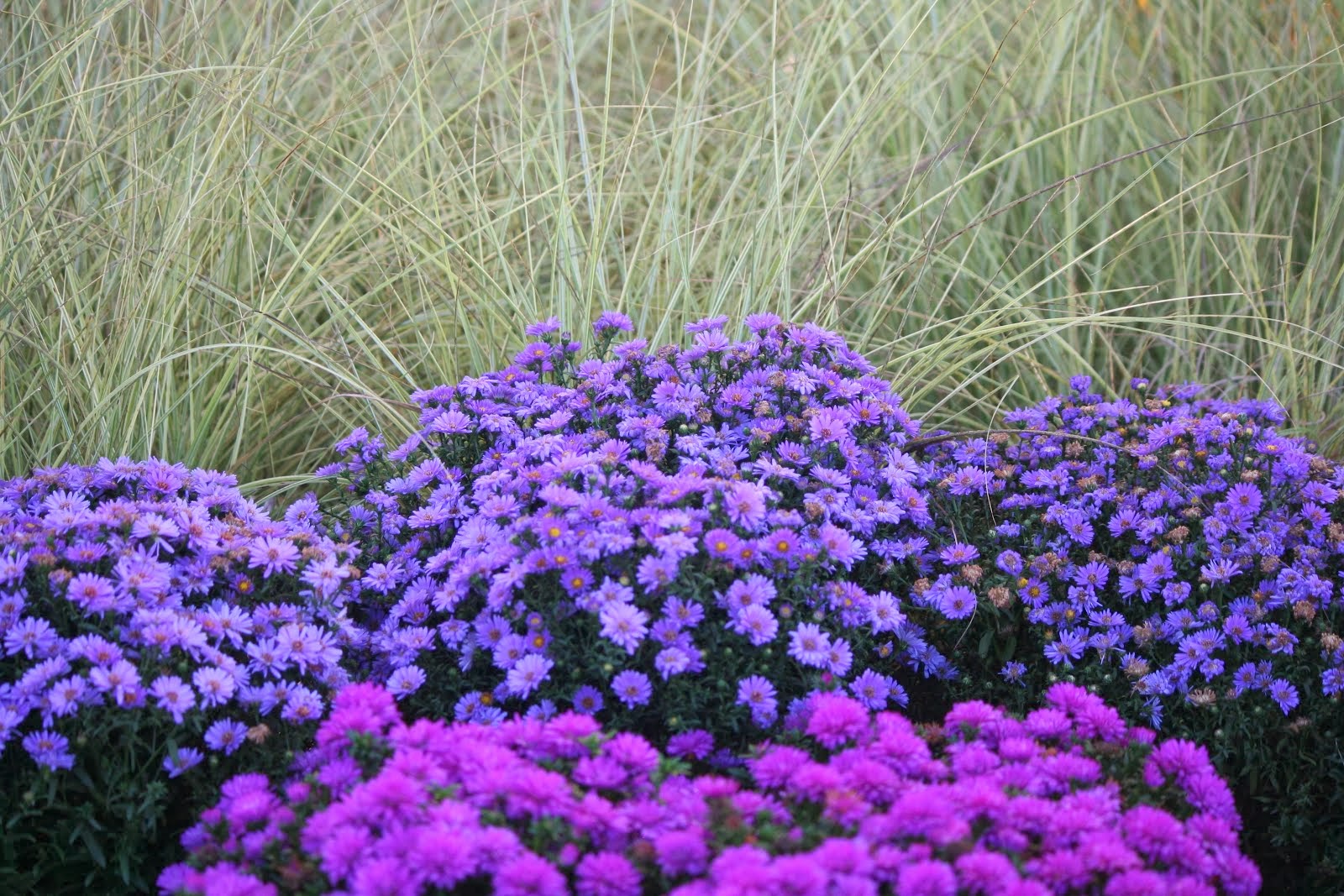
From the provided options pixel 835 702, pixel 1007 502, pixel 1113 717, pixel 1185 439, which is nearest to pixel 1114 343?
pixel 1185 439

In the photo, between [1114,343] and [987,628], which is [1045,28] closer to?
[1114,343]

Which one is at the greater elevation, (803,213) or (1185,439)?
(803,213)

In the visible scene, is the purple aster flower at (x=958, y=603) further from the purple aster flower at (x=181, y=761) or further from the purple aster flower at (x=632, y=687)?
the purple aster flower at (x=181, y=761)

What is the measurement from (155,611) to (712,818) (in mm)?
911

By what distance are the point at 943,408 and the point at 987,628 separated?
1111 millimetres

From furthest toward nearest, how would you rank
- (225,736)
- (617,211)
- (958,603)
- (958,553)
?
(617,211), (958,553), (958,603), (225,736)

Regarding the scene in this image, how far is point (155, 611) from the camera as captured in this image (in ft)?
6.19

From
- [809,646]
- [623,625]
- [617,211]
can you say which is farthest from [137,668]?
[617,211]

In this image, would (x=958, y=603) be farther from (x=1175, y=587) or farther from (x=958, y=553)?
(x=1175, y=587)

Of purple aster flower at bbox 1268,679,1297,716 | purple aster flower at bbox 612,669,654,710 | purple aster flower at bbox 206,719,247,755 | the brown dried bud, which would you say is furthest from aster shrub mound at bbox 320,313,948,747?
purple aster flower at bbox 1268,679,1297,716

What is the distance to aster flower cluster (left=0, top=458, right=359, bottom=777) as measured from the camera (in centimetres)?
177

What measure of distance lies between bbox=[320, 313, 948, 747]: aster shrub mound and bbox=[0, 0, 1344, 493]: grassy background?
0.34 meters

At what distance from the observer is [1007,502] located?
2.40 metres

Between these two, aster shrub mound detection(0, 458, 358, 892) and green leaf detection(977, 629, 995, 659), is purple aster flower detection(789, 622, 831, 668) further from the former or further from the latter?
aster shrub mound detection(0, 458, 358, 892)
